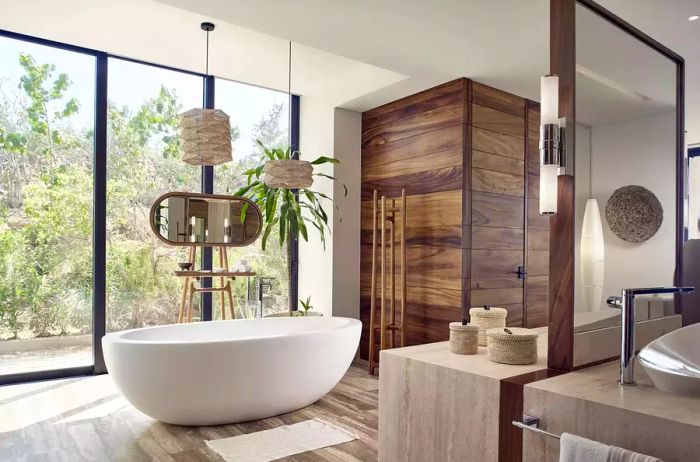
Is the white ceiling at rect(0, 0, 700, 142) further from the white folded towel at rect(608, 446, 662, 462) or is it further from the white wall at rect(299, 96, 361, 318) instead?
the white folded towel at rect(608, 446, 662, 462)

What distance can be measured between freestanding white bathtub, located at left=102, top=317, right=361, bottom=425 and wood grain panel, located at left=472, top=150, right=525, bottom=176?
1.79 m

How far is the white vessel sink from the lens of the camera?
1372mm

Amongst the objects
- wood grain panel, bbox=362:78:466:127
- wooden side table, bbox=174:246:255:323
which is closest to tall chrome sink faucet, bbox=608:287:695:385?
wood grain panel, bbox=362:78:466:127

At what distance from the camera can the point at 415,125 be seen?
4496 millimetres

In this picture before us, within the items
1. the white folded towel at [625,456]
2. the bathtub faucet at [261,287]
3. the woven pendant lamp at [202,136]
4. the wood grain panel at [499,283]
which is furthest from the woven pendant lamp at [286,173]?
the white folded towel at [625,456]

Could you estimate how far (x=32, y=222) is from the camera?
4055 millimetres

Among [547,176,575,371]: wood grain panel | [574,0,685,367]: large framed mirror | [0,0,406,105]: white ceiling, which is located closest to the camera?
[547,176,575,371]: wood grain panel

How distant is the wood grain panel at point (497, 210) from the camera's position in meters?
4.12

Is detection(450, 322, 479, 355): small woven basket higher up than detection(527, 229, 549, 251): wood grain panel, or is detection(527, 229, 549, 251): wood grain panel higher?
detection(527, 229, 549, 251): wood grain panel

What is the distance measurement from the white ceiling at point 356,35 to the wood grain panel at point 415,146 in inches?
15.9

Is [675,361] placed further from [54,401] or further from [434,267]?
[54,401]

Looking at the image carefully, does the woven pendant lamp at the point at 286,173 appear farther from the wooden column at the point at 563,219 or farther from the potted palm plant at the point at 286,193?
the wooden column at the point at 563,219

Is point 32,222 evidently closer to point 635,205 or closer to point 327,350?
point 327,350

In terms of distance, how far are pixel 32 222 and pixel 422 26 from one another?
10.8ft
